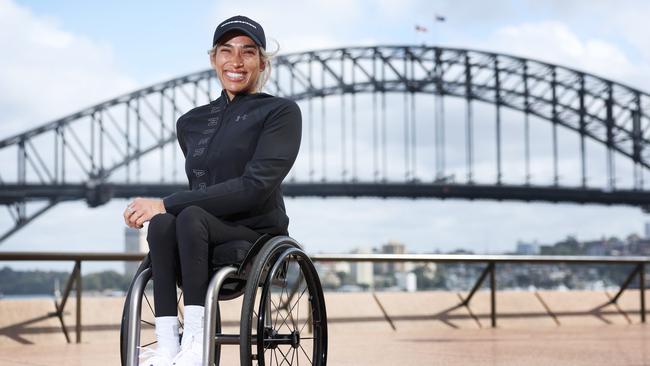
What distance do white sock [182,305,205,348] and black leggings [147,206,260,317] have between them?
0.02 metres

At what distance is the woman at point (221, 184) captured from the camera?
2531 mm

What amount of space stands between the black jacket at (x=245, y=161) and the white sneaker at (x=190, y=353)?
13.0 inches

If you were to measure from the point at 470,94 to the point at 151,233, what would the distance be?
42836mm

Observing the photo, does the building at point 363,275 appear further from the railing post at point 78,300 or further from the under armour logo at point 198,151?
the under armour logo at point 198,151

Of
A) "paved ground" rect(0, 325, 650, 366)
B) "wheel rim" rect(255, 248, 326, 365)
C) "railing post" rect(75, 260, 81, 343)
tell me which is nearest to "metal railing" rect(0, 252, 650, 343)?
"railing post" rect(75, 260, 81, 343)

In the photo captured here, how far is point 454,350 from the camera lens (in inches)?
223

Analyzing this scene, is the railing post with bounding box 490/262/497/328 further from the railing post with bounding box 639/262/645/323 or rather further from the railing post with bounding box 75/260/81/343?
the railing post with bounding box 75/260/81/343

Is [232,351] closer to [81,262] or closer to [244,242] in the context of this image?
[81,262]

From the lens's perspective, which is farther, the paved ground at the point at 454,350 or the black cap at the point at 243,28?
the paved ground at the point at 454,350

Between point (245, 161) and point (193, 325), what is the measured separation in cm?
46

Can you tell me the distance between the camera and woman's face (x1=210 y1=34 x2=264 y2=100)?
2.85 m

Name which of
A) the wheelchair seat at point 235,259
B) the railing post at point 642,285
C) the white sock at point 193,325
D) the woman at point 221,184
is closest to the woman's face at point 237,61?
the woman at point 221,184

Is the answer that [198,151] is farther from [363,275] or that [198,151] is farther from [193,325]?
[363,275]

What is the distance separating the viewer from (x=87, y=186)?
4306cm
